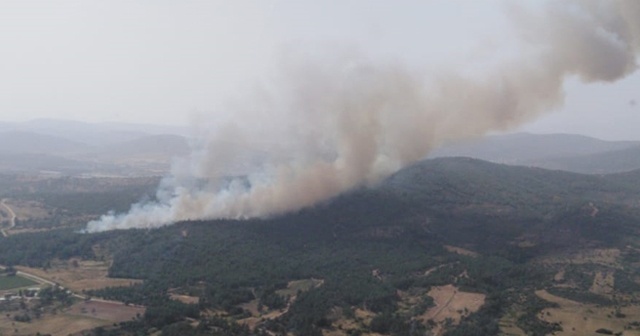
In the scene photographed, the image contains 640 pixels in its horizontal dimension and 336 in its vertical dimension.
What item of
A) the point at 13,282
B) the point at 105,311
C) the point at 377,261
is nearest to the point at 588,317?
the point at 377,261

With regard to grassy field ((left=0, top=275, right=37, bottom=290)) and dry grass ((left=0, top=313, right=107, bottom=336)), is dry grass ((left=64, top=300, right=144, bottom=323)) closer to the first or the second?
dry grass ((left=0, top=313, right=107, bottom=336))

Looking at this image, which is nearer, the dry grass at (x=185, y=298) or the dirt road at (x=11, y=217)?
the dry grass at (x=185, y=298)

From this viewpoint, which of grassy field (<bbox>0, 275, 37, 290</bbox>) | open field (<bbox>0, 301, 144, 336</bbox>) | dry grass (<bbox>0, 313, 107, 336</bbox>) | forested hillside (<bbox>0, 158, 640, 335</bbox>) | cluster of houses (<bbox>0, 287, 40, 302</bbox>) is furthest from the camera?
grassy field (<bbox>0, 275, 37, 290</bbox>)

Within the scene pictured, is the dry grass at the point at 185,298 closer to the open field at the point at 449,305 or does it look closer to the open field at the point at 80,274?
the open field at the point at 80,274

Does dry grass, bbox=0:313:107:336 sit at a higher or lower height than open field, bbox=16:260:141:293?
lower

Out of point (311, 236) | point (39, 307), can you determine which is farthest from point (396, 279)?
point (39, 307)

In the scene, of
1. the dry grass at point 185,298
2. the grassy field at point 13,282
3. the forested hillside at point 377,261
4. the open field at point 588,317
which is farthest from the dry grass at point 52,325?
the open field at point 588,317

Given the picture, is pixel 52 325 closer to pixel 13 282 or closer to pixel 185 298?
pixel 185 298

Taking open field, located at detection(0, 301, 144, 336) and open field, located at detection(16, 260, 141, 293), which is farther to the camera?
open field, located at detection(16, 260, 141, 293)

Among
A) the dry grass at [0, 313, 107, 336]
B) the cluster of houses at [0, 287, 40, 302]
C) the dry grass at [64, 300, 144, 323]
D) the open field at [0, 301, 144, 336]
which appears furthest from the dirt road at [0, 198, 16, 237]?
the dry grass at [0, 313, 107, 336]
